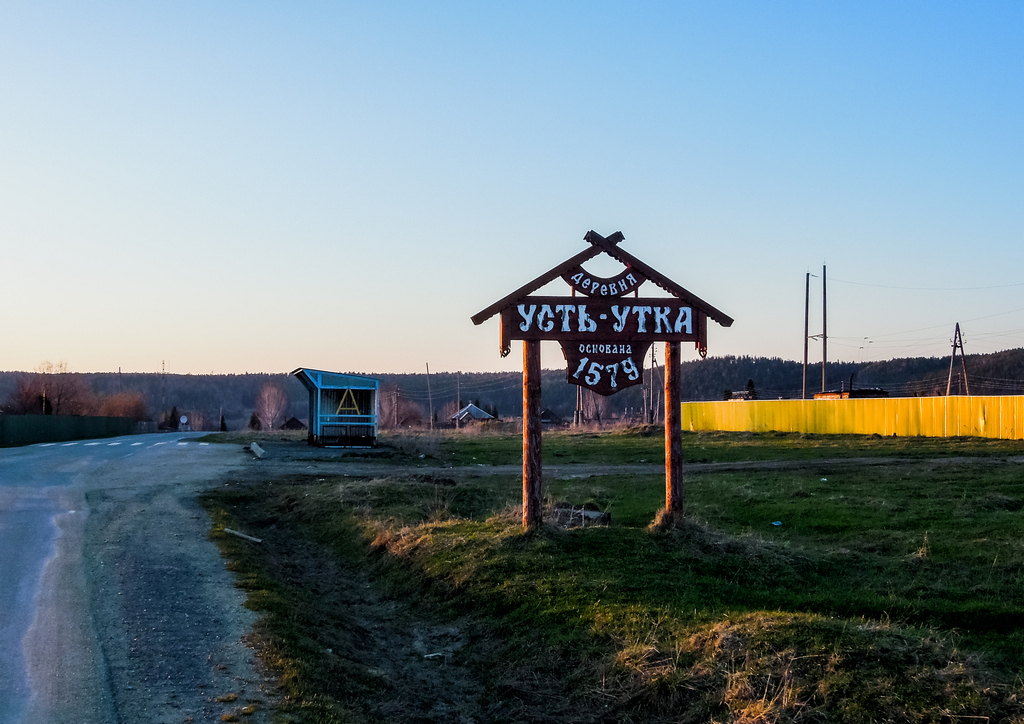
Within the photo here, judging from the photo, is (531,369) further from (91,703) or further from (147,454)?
(147,454)

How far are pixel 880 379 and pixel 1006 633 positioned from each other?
5637 inches

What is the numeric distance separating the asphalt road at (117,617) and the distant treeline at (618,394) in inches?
2592

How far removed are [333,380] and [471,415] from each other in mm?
58610

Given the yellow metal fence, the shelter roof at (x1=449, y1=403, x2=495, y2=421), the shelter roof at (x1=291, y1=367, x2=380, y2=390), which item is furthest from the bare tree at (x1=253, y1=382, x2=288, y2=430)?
the shelter roof at (x1=291, y1=367, x2=380, y2=390)

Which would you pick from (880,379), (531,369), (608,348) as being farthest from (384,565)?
(880,379)

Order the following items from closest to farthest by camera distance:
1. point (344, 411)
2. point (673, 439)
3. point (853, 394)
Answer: point (673, 439) → point (344, 411) → point (853, 394)

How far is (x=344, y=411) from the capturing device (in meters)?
36.2

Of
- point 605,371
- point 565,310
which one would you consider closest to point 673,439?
point 605,371

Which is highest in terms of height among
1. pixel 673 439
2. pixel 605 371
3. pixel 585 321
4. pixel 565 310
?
pixel 565 310

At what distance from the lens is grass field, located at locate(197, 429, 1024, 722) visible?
598 cm

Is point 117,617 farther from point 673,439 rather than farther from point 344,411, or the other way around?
point 344,411

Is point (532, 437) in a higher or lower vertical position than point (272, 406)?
higher

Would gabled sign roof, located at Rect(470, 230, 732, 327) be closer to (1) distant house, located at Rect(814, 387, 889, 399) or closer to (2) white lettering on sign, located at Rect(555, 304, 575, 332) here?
(2) white lettering on sign, located at Rect(555, 304, 575, 332)

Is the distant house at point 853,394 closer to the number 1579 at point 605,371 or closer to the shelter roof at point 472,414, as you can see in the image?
the number 1579 at point 605,371
